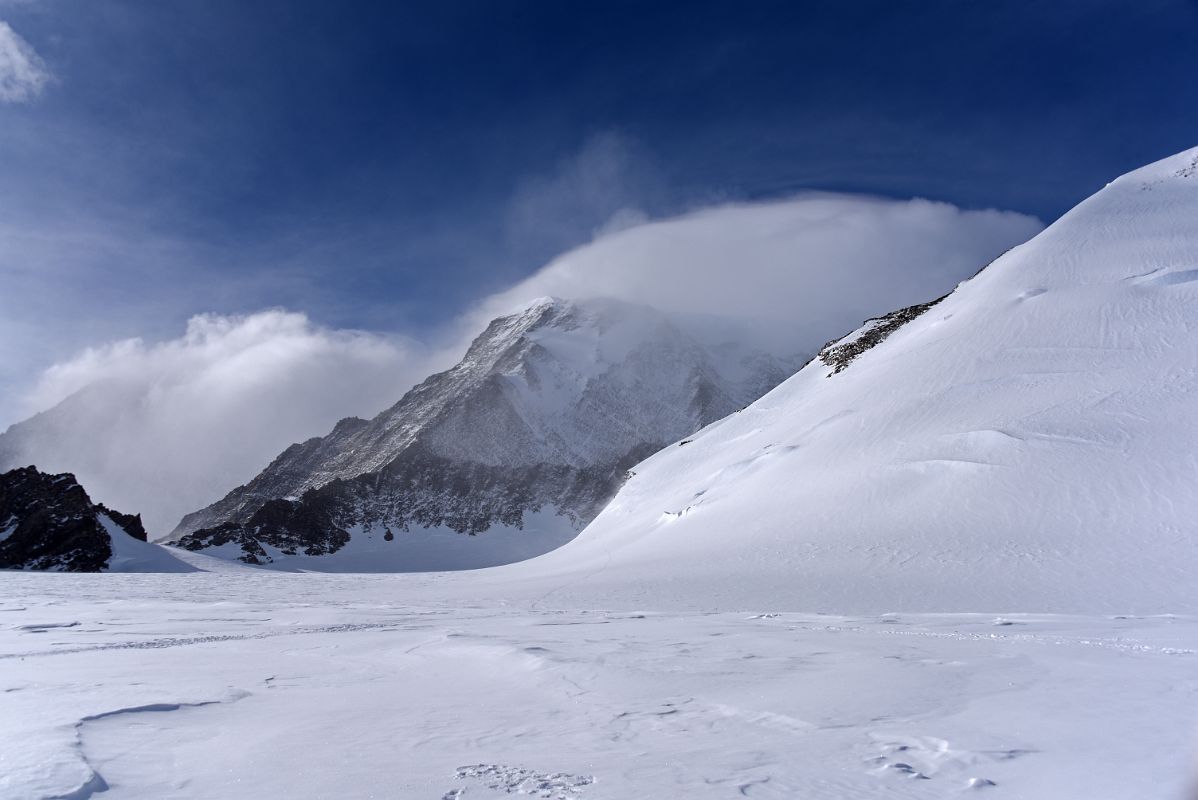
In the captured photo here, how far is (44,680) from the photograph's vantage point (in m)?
Answer: 7.62

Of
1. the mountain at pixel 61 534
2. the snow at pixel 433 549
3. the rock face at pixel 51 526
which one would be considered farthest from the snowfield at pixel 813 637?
the snow at pixel 433 549

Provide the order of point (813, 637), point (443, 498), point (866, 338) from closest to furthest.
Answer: point (813, 637)
point (866, 338)
point (443, 498)

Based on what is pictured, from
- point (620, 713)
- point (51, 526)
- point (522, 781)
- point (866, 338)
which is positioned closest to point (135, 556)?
point (51, 526)

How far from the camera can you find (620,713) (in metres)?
6.09

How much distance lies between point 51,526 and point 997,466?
78.5 metres

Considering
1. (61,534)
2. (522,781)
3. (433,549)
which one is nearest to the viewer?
(522,781)

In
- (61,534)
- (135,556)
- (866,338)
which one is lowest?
(135,556)

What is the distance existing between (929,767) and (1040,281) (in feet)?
110

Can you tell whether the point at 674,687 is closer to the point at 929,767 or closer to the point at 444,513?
the point at 929,767

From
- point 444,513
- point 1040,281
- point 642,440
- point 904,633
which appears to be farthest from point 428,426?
point 904,633

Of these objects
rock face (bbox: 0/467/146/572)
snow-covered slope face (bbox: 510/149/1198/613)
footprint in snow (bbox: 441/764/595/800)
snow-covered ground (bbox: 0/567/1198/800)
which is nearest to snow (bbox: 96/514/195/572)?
rock face (bbox: 0/467/146/572)

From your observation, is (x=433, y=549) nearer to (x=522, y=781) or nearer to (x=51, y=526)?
(x=51, y=526)

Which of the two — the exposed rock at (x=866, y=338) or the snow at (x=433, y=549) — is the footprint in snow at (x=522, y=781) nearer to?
the exposed rock at (x=866, y=338)

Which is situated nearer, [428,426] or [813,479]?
[813,479]
